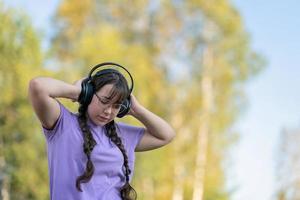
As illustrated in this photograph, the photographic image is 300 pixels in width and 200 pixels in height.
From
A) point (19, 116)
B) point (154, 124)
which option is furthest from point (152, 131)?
point (19, 116)

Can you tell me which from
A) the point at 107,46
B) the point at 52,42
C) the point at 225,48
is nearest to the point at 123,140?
the point at 107,46

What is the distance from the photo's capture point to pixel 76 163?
2027 millimetres

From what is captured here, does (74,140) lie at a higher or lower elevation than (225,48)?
lower

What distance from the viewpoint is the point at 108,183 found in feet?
6.81

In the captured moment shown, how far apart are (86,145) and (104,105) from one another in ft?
0.42

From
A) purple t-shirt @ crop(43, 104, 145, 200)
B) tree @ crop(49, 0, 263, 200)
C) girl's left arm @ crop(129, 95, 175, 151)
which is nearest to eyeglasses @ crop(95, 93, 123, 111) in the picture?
purple t-shirt @ crop(43, 104, 145, 200)

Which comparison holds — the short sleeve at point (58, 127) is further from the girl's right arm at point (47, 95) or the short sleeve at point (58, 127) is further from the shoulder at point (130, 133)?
the shoulder at point (130, 133)

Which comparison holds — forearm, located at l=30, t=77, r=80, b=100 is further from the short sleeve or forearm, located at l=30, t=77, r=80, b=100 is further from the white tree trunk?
the white tree trunk

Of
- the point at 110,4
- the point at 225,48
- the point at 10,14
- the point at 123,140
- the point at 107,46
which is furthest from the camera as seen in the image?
the point at 110,4

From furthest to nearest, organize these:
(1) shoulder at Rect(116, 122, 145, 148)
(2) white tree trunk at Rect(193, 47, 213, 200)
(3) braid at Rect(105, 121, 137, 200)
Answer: (2) white tree trunk at Rect(193, 47, 213, 200) → (1) shoulder at Rect(116, 122, 145, 148) → (3) braid at Rect(105, 121, 137, 200)

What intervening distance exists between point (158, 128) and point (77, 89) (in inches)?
16.7

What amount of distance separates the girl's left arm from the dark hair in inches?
6.2

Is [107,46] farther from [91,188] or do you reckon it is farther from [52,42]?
[91,188]

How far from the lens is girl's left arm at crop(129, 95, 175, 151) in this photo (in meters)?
2.31
